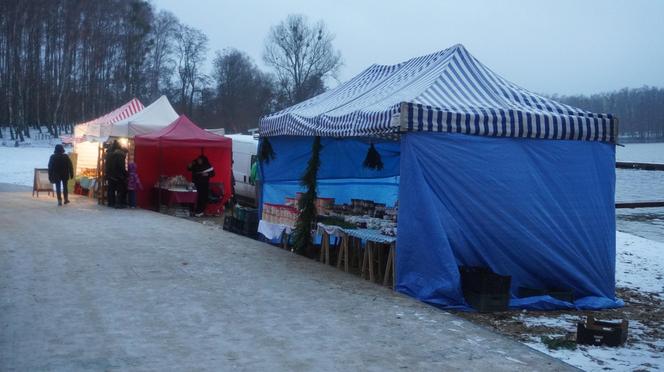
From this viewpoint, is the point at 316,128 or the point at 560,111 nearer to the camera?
the point at 560,111

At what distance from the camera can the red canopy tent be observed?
1717 cm

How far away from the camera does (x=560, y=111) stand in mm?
8852

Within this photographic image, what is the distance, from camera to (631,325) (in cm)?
761

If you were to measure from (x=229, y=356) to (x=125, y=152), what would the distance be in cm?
1337

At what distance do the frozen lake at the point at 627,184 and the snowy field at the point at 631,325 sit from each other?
256cm

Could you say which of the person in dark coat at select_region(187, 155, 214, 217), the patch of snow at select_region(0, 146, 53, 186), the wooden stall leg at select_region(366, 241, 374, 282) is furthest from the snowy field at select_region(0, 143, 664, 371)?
the patch of snow at select_region(0, 146, 53, 186)

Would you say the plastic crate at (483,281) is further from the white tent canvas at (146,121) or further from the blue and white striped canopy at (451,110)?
the white tent canvas at (146,121)

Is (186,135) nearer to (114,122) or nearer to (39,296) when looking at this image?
(114,122)

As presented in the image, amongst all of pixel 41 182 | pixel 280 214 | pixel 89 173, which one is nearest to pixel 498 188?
pixel 280 214

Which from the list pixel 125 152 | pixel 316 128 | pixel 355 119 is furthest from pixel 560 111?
pixel 125 152

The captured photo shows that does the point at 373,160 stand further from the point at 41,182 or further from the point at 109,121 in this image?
the point at 41,182

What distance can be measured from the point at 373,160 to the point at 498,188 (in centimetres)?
446

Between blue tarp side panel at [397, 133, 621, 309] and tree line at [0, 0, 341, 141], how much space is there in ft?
138

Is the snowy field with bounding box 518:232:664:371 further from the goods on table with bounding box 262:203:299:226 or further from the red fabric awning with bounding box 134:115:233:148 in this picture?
the red fabric awning with bounding box 134:115:233:148
